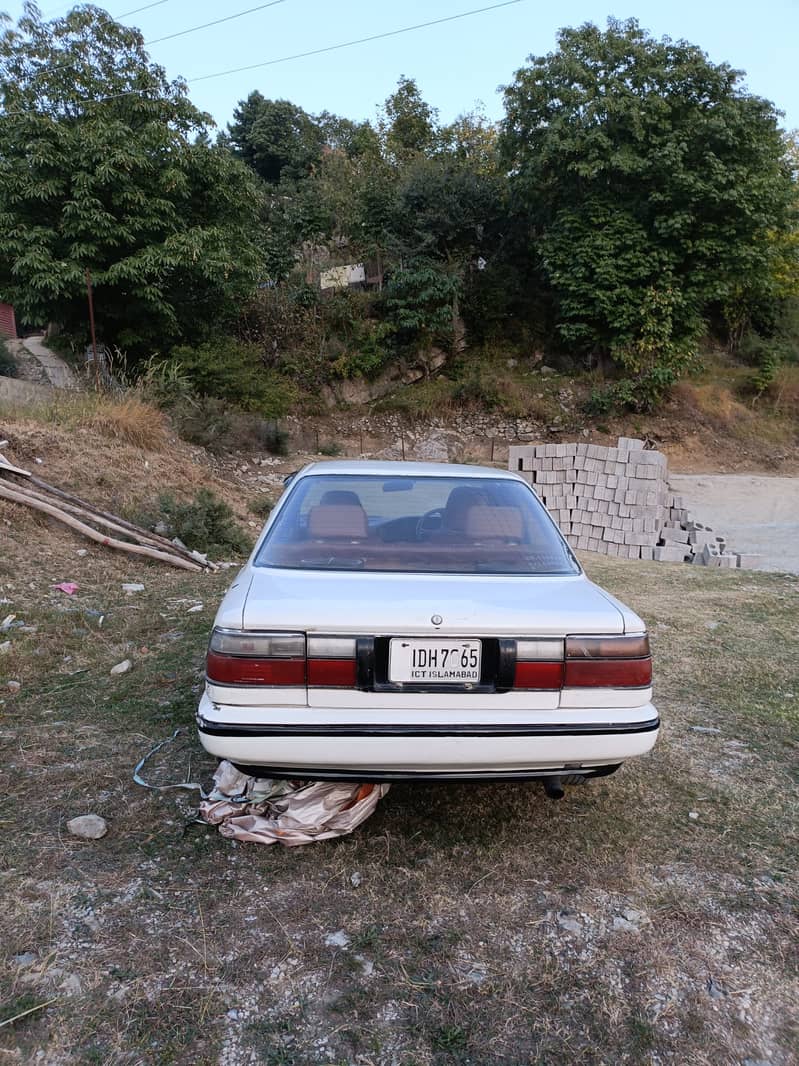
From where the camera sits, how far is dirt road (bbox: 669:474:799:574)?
1388 cm

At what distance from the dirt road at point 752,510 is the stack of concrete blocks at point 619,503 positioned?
1.59 metres

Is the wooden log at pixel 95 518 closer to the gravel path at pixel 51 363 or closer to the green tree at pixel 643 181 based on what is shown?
the gravel path at pixel 51 363

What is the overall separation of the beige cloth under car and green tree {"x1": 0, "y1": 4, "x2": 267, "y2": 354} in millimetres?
14777

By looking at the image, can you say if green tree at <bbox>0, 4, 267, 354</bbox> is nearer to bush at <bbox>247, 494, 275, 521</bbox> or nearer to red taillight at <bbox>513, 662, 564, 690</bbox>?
bush at <bbox>247, 494, 275, 521</bbox>

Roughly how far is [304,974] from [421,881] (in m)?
0.54

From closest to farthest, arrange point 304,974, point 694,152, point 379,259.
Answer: point 304,974 < point 694,152 < point 379,259

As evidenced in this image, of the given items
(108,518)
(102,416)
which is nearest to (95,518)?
(108,518)

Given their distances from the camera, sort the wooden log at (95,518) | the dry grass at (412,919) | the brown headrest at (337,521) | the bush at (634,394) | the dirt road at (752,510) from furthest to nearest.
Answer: the bush at (634,394)
the dirt road at (752,510)
the wooden log at (95,518)
the brown headrest at (337,521)
the dry grass at (412,919)

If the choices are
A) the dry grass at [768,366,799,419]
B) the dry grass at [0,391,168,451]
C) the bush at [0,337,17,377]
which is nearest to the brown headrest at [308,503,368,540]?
the dry grass at [0,391,168,451]

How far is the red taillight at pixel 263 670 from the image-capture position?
2.21 m

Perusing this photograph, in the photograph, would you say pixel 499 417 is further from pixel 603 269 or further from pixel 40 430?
pixel 40 430

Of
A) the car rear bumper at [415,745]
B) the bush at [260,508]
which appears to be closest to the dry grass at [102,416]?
the bush at [260,508]

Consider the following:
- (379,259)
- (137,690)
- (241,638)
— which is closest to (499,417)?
(379,259)

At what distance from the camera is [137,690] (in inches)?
160
